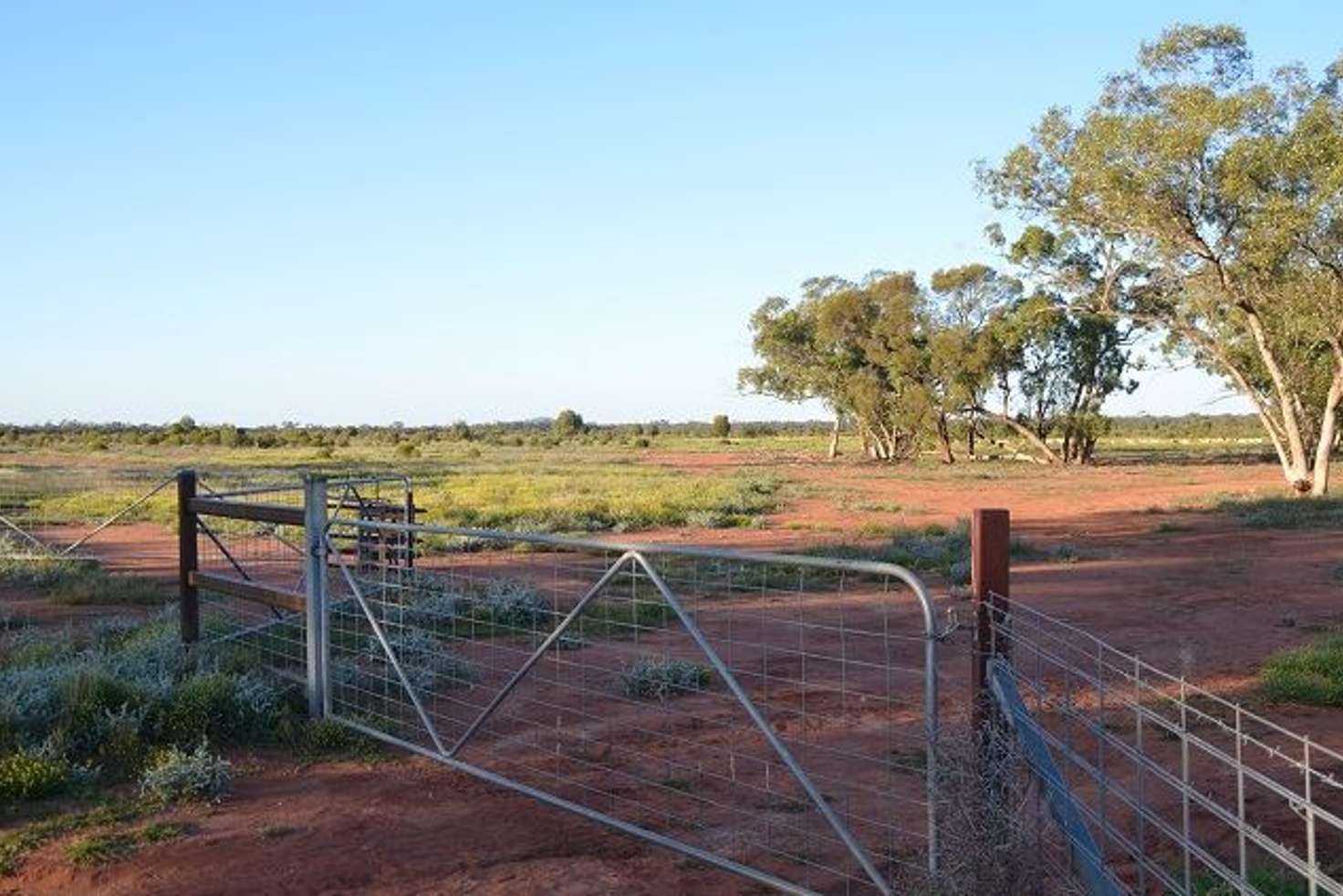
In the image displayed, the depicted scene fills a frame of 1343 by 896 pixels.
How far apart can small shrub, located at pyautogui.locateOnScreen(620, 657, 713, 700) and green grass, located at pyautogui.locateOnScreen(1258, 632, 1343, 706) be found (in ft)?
13.7

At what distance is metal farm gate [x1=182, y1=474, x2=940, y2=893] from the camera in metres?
5.96

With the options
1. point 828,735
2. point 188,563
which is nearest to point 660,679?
point 828,735

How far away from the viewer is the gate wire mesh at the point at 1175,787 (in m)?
4.06

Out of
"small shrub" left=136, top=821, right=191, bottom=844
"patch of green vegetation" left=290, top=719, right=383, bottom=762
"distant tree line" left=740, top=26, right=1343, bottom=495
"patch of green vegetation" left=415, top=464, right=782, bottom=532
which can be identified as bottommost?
"small shrub" left=136, top=821, right=191, bottom=844

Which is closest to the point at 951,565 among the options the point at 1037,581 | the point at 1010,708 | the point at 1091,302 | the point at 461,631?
the point at 1037,581

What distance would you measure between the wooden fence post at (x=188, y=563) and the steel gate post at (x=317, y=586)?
2.14 meters

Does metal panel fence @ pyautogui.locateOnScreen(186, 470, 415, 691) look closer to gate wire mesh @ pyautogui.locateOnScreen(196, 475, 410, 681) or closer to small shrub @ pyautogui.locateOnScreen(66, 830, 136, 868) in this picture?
gate wire mesh @ pyautogui.locateOnScreen(196, 475, 410, 681)

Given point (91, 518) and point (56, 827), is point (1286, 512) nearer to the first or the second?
point (56, 827)

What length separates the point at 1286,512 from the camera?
27312 millimetres

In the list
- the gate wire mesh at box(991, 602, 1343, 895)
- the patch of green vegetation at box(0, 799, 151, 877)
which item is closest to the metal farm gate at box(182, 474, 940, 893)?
the gate wire mesh at box(991, 602, 1343, 895)

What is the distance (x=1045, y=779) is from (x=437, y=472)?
4903 centimetres

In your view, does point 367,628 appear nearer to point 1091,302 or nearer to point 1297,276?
point 1297,276

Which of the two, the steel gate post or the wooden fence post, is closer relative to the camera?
the steel gate post

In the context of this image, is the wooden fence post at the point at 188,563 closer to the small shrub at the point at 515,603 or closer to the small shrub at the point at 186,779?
the small shrub at the point at 515,603
